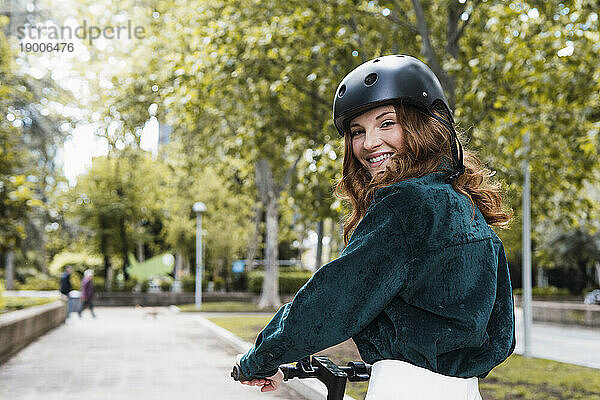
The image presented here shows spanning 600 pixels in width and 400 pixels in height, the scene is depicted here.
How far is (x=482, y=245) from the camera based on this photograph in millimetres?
1992

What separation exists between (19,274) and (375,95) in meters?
44.6

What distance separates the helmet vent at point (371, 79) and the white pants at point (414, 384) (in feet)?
2.89

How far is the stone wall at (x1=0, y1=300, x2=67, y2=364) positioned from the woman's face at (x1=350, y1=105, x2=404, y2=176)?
1156 cm

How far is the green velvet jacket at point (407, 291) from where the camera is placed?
188cm

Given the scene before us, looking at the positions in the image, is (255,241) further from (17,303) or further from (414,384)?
(414,384)

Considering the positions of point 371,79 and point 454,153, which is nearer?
point 454,153

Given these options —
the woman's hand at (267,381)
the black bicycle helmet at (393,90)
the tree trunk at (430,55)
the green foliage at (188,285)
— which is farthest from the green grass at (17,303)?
the green foliage at (188,285)

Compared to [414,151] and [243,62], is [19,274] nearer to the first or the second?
[243,62]

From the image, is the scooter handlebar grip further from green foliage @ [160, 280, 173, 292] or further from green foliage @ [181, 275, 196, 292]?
green foliage @ [160, 280, 173, 292]

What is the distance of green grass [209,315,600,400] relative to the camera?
8.37 metres

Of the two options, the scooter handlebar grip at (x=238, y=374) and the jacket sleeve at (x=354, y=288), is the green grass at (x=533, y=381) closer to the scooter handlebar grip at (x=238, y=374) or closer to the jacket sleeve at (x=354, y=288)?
the scooter handlebar grip at (x=238, y=374)

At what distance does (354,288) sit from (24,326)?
14.8 metres

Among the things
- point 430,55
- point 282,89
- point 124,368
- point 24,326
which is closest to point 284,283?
point 24,326

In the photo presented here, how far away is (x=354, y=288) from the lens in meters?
1.88
